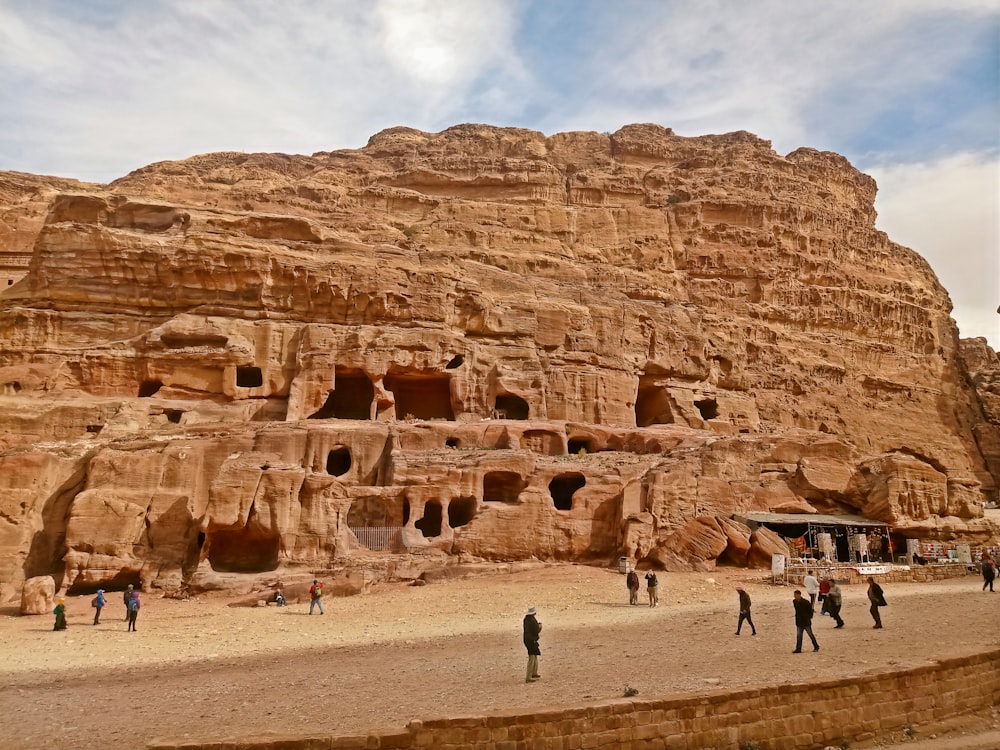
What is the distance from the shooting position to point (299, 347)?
36.4m

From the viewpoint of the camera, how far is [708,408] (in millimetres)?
43594

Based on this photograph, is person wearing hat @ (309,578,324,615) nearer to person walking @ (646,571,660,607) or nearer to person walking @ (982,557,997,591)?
person walking @ (646,571,660,607)

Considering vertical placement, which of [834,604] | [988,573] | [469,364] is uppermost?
[469,364]

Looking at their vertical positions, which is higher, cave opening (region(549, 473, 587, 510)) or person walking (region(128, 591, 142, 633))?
cave opening (region(549, 473, 587, 510))

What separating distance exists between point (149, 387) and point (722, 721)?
104ft

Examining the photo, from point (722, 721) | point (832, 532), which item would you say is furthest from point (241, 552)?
point (722, 721)

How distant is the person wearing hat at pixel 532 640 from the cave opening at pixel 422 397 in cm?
2564

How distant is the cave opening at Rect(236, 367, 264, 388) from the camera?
36.7m

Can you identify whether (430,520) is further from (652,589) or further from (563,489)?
(652,589)

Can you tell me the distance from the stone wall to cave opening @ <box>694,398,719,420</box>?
1263 inches

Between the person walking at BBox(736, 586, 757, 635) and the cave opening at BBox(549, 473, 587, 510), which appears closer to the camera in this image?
the person walking at BBox(736, 586, 757, 635)

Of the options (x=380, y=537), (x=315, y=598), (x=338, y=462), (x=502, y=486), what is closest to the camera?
(x=315, y=598)

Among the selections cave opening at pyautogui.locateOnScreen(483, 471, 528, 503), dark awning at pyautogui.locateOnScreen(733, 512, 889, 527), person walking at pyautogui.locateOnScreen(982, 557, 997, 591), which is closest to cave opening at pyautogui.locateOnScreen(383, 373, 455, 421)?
cave opening at pyautogui.locateOnScreen(483, 471, 528, 503)

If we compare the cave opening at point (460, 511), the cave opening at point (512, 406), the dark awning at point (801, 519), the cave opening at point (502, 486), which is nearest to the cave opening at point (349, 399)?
the cave opening at point (512, 406)
